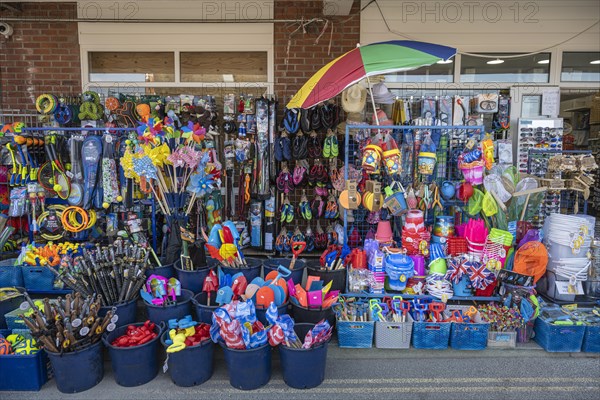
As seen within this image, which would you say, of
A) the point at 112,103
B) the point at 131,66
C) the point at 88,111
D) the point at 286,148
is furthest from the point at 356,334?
the point at 131,66

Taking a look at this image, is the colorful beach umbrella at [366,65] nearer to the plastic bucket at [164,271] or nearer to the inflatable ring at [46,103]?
the plastic bucket at [164,271]

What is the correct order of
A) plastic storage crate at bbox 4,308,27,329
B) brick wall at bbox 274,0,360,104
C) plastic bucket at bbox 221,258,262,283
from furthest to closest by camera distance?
brick wall at bbox 274,0,360,104 → plastic bucket at bbox 221,258,262,283 → plastic storage crate at bbox 4,308,27,329

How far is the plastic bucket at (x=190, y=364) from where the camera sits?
126 inches

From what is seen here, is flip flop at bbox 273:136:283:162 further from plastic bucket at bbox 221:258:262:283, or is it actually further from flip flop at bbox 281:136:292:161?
plastic bucket at bbox 221:258:262:283

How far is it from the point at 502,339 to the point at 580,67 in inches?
185

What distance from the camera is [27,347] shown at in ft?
→ 10.7

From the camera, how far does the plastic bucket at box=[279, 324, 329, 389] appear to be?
316 cm

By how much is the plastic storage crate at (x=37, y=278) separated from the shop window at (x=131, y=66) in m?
3.12

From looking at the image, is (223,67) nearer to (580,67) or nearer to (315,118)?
(315,118)

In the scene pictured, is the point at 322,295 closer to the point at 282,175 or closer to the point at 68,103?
the point at 282,175

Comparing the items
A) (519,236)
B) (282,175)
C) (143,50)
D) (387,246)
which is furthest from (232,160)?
(519,236)

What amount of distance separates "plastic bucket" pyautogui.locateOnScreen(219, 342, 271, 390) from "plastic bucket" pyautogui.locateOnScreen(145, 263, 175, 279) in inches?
53.1

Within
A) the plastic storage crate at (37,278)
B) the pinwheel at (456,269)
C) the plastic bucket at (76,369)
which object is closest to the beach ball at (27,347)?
the plastic bucket at (76,369)

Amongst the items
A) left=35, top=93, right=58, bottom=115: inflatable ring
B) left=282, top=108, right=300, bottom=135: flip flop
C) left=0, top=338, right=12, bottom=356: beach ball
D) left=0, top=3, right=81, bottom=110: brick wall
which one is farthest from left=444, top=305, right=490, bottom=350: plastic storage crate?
left=0, top=3, right=81, bottom=110: brick wall
